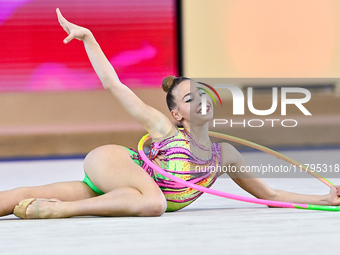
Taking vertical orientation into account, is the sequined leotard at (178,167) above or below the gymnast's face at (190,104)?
below

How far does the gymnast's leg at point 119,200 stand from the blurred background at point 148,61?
4.09m

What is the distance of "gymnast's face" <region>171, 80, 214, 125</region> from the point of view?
1978 millimetres

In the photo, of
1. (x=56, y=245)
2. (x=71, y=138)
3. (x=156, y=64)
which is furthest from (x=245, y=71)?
(x=56, y=245)

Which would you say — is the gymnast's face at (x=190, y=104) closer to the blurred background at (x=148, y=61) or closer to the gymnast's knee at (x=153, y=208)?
the gymnast's knee at (x=153, y=208)

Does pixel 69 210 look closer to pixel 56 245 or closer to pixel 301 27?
pixel 56 245

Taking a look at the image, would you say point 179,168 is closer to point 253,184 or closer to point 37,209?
point 253,184

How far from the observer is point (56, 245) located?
132cm

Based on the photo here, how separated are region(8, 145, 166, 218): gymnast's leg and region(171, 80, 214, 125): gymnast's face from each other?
0.32 m

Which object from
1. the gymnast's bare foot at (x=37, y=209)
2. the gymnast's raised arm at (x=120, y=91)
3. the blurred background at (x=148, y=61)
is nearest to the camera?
the gymnast's bare foot at (x=37, y=209)

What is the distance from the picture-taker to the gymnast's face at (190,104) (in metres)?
1.98

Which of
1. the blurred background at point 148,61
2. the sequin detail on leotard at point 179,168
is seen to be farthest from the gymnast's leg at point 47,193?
the blurred background at point 148,61

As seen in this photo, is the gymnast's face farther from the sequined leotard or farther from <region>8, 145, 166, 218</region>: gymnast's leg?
<region>8, 145, 166, 218</region>: gymnast's leg

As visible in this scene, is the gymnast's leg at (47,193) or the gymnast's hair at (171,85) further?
the gymnast's hair at (171,85)

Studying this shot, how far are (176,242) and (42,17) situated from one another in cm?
529
